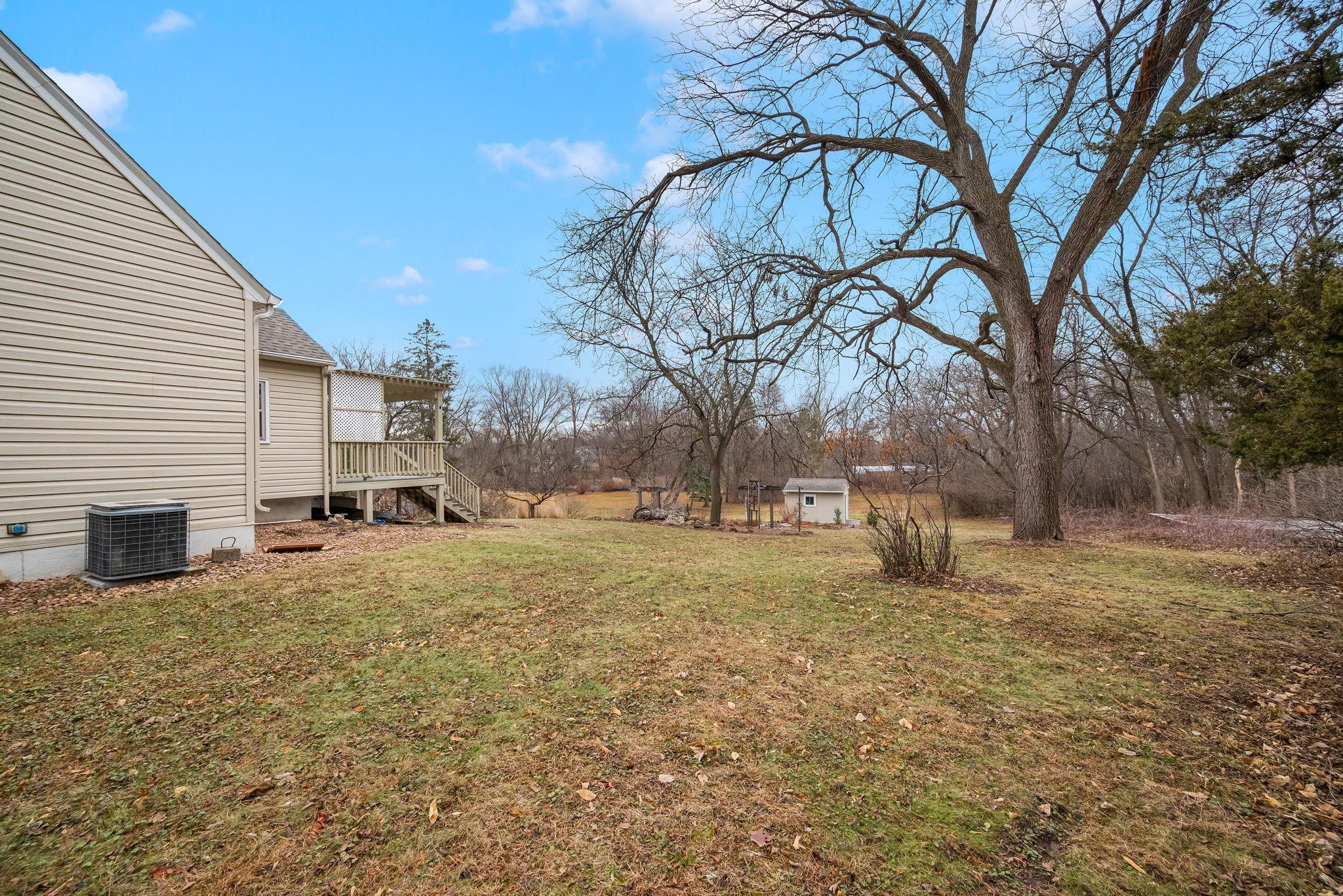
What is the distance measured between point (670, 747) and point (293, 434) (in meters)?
12.7

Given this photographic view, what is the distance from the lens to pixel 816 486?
101 ft

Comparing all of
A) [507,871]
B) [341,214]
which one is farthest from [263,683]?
[341,214]

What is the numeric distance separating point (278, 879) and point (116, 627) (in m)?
4.21

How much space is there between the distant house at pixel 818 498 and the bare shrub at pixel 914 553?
23093 mm

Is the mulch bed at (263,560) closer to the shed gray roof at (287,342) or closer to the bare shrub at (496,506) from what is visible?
the shed gray roof at (287,342)

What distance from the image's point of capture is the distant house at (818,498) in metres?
29.9

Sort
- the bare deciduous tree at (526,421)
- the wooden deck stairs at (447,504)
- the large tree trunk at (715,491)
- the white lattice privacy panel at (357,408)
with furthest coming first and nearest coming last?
the bare deciduous tree at (526,421)
the large tree trunk at (715,491)
the wooden deck stairs at (447,504)
the white lattice privacy panel at (357,408)

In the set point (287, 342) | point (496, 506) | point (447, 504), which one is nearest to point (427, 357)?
point (496, 506)

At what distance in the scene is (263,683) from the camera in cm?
372

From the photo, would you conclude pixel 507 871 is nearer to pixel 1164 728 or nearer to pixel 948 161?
pixel 1164 728

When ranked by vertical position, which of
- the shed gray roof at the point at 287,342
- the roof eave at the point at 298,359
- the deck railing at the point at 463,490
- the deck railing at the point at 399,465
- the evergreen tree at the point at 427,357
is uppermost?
the evergreen tree at the point at 427,357

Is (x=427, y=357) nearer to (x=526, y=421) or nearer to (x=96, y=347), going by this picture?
(x=526, y=421)

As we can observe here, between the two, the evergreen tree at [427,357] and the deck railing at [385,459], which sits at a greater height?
the evergreen tree at [427,357]

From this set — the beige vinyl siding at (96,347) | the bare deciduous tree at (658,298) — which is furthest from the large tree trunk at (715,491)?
the beige vinyl siding at (96,347)
